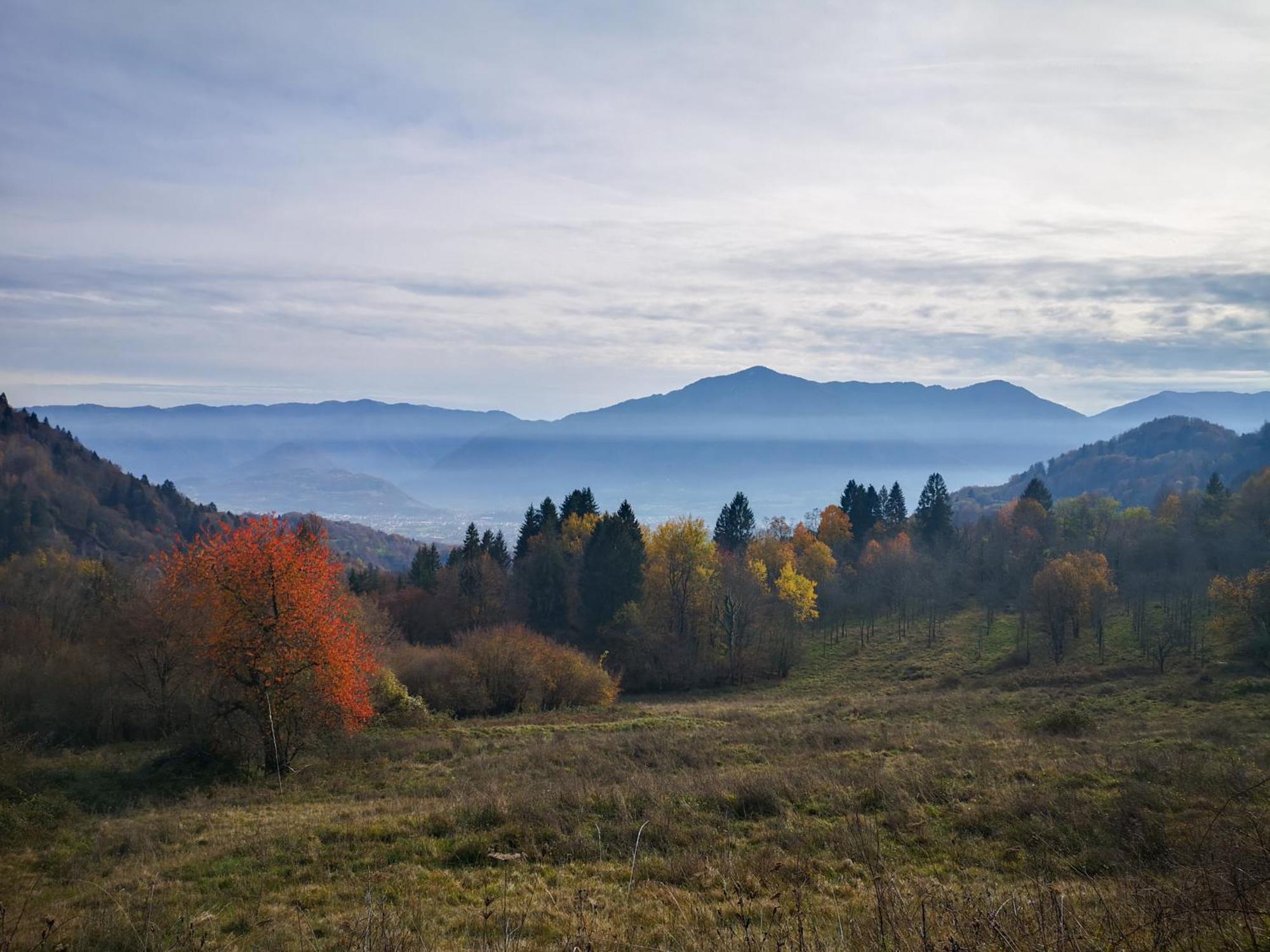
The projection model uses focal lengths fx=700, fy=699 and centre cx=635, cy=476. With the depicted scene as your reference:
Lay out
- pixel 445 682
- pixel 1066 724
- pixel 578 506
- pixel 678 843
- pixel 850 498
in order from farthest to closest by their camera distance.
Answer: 1. pixel 850 498
2. pixel 578 506
3. pixel 445 682
4. pixel 1066 724
5. pixel 678 843

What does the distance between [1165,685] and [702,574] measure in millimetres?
30450

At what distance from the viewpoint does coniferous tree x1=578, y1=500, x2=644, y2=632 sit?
57656 millimetres

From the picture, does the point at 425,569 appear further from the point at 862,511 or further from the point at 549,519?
the point at 862,511

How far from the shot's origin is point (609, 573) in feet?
190

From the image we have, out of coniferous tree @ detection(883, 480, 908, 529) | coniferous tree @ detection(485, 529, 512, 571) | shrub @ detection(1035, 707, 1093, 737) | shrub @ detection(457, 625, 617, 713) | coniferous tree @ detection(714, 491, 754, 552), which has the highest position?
coniferous tree @ detection(883, 480, 908, 529)

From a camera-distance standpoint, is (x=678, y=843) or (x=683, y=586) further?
(x=683, y=586)

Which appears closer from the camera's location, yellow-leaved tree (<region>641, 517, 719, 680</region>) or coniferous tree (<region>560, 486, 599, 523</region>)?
yellow-leaved tree (<region>641, 517, 719, 680</region>)

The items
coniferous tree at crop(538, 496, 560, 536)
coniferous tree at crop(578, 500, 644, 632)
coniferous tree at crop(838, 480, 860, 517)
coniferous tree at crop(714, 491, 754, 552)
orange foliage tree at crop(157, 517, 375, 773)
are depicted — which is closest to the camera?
orange foliage tree at crop(157, 517, 375, 773)

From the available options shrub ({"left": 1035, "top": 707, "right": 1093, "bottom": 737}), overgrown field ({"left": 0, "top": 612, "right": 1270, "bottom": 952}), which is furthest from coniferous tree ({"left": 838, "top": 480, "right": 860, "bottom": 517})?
shrub ({"left": 1035, "top": 707, "right": 1093, "bottom": 737})

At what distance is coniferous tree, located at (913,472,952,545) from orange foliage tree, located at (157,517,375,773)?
78232mm

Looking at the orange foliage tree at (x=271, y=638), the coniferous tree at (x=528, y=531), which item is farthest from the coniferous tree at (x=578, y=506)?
the orange foliage tree at (x=271, y=638)

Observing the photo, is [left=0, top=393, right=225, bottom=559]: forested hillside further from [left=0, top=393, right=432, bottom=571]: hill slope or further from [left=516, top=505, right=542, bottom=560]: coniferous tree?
[left=516, top=505, right=542, bottom=560]: coniferous tree

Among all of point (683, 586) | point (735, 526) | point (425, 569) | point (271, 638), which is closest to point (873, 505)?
point (735, 526)

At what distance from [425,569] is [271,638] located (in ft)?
170
